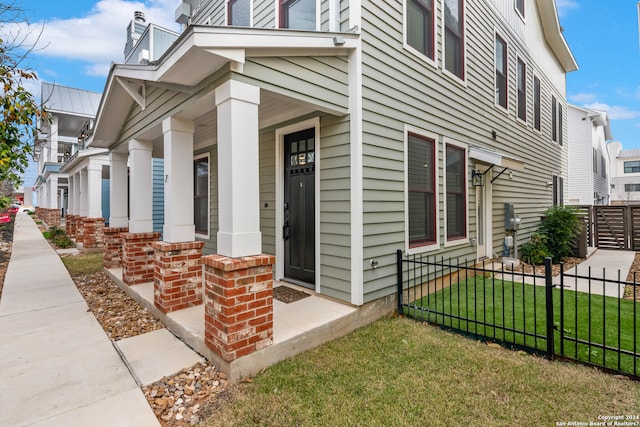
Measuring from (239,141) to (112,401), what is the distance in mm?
2307

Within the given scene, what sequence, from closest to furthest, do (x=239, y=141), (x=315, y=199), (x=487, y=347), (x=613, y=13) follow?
(x=239, y=141) → (x=487, y=347) → (x=315, y=199) → (x=613, y=13)

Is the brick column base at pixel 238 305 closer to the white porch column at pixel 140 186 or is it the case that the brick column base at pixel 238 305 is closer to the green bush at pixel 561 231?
the white porch column at pixel 140 186

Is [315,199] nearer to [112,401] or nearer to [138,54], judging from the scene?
[112,401]

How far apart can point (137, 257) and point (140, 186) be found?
1138 millimetres

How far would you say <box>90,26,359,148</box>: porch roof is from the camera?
2693 millimetres

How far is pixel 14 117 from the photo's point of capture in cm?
407

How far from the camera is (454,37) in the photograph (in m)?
5.91

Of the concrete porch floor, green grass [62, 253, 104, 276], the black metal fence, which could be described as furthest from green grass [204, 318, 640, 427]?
green grass [62, 253, 104, 276]

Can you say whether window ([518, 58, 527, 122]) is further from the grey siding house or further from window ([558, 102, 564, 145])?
window ([558, 102, 564, 145])

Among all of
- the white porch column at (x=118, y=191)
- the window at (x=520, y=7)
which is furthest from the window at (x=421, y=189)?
the window at (x=520, y=7)

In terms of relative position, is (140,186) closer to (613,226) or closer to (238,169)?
(238,169)

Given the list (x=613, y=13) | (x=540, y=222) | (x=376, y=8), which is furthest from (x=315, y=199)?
A: (x=613, y=13)

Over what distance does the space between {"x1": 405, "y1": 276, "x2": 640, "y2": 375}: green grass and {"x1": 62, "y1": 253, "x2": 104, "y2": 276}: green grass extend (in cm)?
666

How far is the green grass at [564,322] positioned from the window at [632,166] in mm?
41985
